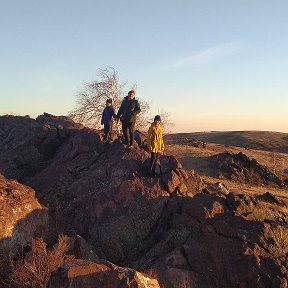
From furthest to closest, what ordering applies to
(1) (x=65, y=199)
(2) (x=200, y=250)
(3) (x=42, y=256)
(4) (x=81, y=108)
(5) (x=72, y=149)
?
(4) (x=81, y=108) → (5) (x=72, y=149) → (1) (x=65, y=199) → (2) (x=200, y=250) → (3) (x=42, y=256)

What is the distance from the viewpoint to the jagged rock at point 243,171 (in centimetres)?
2844

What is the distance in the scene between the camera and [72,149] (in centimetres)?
1836

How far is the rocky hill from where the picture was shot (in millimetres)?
11828

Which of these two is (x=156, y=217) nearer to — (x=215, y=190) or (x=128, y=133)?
(x=128, y=133)

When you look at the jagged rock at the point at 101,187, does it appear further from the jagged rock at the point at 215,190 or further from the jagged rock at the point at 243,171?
the jagged rock at the point at 243,171

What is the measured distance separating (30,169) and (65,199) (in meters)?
3.99

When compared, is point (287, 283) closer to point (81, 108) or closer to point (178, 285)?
point (178, 285)

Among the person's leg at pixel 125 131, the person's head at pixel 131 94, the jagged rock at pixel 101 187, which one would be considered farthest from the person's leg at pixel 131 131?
the person's head at pixel 131 94

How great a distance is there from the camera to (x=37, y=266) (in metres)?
11.2

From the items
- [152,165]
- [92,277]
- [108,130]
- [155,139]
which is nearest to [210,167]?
[108,130]

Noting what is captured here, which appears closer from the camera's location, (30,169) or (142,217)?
(142,217)

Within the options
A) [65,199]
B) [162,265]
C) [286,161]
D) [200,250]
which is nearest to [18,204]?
[65,199]

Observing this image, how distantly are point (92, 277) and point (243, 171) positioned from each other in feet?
73.3

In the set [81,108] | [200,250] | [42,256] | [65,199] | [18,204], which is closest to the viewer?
[42,256]
